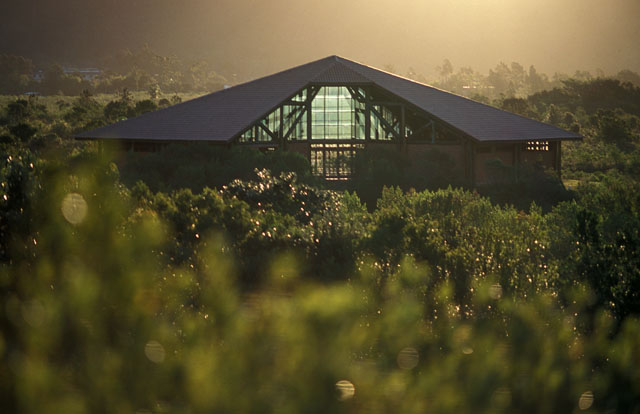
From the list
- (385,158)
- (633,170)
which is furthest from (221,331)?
(633,170)

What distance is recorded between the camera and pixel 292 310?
36.5 feet

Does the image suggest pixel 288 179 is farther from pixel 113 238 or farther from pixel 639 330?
pixel 639 330

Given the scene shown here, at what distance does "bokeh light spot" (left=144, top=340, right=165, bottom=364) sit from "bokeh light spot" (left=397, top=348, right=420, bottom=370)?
3.23m

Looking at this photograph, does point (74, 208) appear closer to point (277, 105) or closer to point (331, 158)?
point (277, 105)

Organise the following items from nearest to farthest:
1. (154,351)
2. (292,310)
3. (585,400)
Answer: (585,400), (154,351), (292,310)

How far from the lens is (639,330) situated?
401 inches

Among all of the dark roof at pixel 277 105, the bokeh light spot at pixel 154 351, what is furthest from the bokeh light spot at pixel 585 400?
the dark roof at pixel 277 105

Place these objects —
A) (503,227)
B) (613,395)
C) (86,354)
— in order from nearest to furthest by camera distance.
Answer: (613,395) → (86,354) → (503,227)

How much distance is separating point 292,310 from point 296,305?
379 millimetres

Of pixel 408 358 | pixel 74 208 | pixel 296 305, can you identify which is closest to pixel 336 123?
pixel 74 208

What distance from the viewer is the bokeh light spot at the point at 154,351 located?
9.59m

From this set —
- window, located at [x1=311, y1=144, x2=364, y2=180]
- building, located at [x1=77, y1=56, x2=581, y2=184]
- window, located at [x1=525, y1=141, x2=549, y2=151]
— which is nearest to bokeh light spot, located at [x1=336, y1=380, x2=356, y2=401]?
building, located at [x1=77, y1=56, x2=581, y2=184]

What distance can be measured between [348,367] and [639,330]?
4244 mm

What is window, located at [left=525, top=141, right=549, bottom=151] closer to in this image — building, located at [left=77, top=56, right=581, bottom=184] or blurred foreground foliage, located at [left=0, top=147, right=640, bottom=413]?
building, located at [left=77, top=56, right=581, bottom=184]
